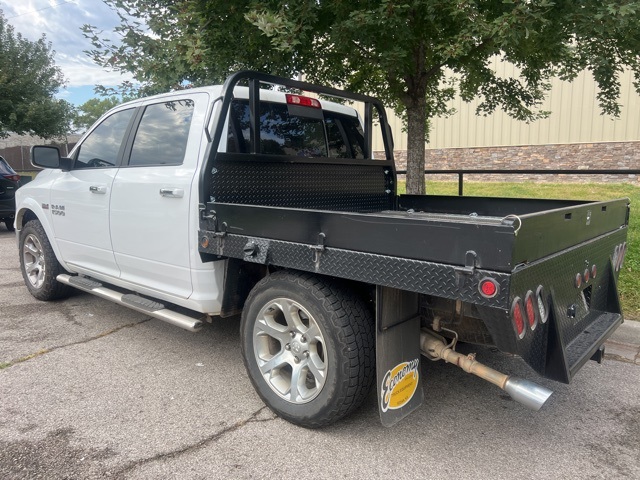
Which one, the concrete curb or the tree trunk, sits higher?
the tree trunk

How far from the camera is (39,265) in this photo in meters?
5.44

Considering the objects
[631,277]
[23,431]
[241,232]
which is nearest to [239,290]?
[241,232]

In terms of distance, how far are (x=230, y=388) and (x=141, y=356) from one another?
0.97 m

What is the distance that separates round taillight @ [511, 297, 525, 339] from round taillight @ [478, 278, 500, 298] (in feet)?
0.39

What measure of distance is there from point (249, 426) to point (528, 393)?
153cm

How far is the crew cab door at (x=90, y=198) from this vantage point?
429 centimetres

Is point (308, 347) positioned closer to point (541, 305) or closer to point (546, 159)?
point (541, 305)

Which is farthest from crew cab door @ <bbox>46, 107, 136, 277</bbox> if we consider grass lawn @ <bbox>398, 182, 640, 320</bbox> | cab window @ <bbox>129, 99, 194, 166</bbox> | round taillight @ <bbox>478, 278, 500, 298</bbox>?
grass lawn @ <bbox>398, 182, 640, 320</bbox>

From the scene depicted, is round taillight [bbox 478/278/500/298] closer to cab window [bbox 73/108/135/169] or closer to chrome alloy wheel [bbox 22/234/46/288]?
cab window [bbox 73/108/135/169]

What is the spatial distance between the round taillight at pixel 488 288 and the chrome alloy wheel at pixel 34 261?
4677 mm

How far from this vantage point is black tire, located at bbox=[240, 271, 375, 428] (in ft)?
8.84

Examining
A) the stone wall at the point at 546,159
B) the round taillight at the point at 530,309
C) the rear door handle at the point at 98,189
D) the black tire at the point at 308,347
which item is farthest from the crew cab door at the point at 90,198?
the stone wall at the point at 546,159

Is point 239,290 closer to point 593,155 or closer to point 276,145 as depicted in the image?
point 276,145

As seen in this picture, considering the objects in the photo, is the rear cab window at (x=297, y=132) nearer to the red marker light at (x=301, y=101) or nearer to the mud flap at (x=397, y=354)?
the red marker light at (x=301, y=101)
